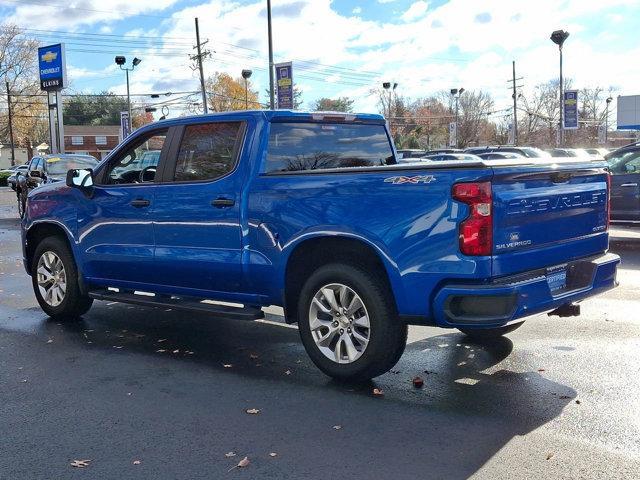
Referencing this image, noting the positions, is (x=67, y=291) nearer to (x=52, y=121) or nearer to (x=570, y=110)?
(x=52, y=121)

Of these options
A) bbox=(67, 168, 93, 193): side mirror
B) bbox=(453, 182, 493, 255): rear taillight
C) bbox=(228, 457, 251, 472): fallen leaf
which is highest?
bbox=(67, 168, 93, 193): side mirror

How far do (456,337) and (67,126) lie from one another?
9892 cm

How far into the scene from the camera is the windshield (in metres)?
18.9

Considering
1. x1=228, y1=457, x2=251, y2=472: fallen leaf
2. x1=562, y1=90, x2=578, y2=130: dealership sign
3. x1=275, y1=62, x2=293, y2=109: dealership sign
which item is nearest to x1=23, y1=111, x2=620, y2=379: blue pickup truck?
x1=228, y1=457, x2=251, y2=472: fallen leaf

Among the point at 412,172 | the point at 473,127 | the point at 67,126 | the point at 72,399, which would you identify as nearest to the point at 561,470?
the point at 412,172

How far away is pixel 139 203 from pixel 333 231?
7.34 ft

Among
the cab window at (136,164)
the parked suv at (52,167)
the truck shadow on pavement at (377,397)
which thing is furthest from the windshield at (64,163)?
the cab window at (136,164)

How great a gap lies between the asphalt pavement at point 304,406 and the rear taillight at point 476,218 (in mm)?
1090

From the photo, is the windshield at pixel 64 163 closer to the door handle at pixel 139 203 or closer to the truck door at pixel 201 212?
the door handle at pixel 139 203

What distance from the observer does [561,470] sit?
11.9 feet

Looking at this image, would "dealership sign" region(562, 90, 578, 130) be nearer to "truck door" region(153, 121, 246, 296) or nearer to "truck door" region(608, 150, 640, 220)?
"truck door" region(608, 150, 640, 220)

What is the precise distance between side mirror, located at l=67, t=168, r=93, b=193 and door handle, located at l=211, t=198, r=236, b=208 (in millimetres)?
1773

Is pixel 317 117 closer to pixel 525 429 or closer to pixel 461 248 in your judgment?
pixel 461 248

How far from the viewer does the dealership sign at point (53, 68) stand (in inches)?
1029
